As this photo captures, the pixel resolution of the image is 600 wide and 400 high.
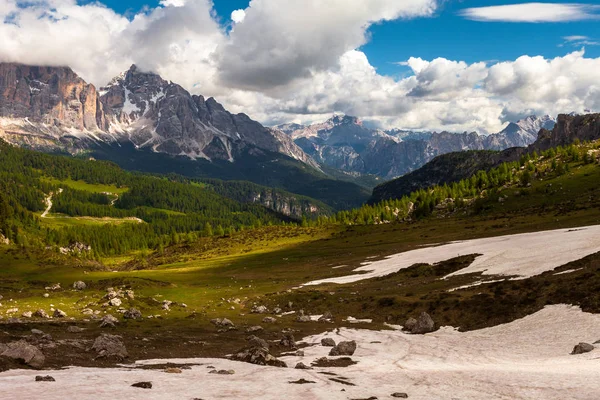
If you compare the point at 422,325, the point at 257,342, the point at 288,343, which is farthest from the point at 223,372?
the point at 422,325

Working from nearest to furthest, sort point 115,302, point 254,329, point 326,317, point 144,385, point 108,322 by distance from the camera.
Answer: point 144,385 < point 108,322 < point 254,329 < point 326,317 < point 115,302

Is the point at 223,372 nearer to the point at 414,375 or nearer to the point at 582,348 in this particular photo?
the point at 414,375

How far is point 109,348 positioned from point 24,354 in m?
6.29

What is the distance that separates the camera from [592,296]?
3862 centimetres

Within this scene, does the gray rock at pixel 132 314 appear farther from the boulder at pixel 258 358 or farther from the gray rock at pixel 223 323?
the boulder at pixel 258 358

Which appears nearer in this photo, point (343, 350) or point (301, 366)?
point (301, 366)

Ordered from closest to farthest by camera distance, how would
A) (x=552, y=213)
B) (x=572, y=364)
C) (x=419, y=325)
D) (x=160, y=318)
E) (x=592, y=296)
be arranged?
1. (x=572, y=364)
2. (x=592, y=296)
3. (x=419, y=325)
4. (x=160, y=318)
5. (x=552, y=213)

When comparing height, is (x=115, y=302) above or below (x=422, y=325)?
above

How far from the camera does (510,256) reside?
69188 mm

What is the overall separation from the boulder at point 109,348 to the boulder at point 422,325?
27799 mm

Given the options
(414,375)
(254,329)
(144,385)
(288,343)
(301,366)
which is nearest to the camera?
(144,385)

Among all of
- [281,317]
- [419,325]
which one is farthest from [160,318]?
[419,325]

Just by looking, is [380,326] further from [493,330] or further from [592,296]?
[592,296]

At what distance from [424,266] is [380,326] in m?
34.1
